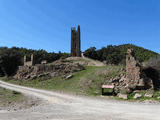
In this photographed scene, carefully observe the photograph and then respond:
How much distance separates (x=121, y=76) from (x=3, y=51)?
43593mm

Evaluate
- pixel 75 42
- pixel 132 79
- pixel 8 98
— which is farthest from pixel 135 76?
pixel 75 42

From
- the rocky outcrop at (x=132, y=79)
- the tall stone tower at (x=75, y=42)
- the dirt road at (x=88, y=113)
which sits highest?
the tall stone tower at (x=75, y=42)

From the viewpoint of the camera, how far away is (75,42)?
6250 centimetres

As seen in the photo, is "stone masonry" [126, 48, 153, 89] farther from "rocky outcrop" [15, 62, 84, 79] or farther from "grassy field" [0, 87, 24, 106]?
"rocky outcrop" [15, 62, 84, 79]

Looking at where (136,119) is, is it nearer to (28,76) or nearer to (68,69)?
(68,69)

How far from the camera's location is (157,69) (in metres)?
18.6

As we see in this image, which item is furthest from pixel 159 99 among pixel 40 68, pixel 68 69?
pixel 40 68

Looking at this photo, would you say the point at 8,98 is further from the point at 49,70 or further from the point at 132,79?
the point at 49,70

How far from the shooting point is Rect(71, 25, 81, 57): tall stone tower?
60.9m

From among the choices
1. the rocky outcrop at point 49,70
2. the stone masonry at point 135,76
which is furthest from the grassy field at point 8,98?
the rocky outcrop at point 49,70

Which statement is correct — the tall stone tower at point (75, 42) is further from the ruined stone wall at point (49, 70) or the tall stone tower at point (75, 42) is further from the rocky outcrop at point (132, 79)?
the rocky outcrop at point (132, 79)

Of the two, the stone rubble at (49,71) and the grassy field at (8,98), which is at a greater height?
the stone rubble at (49,71)

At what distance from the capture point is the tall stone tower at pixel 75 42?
60.9 metres

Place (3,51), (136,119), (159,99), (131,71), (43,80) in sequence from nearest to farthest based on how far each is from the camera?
(136,119) → (159,99) → (131,71) → (43,80) → (3,51)
